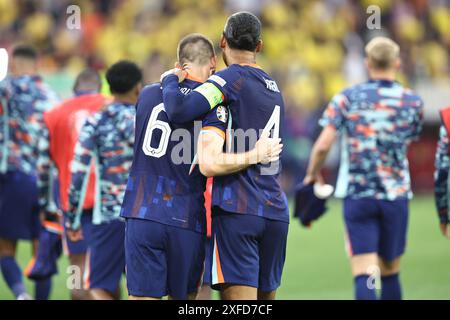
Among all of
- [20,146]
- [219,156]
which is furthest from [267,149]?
[20,146]

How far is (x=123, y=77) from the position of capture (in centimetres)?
744

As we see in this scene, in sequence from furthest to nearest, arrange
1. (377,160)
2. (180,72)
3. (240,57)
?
(377,160) → (180,72) → (240,57)

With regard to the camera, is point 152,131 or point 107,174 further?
point 107,174

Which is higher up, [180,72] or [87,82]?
[87,82]

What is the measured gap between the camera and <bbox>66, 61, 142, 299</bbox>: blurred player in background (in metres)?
7.39

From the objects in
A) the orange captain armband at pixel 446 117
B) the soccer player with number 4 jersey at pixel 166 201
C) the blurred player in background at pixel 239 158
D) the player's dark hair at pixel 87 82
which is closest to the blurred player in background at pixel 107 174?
the player's dark hair at pixel 87 82

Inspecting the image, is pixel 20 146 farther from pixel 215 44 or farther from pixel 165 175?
pixel 215 44

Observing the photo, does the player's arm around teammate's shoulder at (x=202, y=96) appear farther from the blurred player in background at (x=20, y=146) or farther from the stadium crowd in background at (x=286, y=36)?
the stadium crowd in background at (x=286, y=36)

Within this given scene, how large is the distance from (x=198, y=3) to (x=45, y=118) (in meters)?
13.9

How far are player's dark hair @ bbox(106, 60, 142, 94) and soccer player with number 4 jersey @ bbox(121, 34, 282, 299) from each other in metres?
1.57

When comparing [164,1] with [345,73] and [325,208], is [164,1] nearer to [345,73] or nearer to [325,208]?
[345,73]

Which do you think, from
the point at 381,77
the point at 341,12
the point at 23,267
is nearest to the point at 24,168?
the point at 23,267

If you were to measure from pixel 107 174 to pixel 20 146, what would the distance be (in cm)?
249

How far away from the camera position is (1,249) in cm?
934
